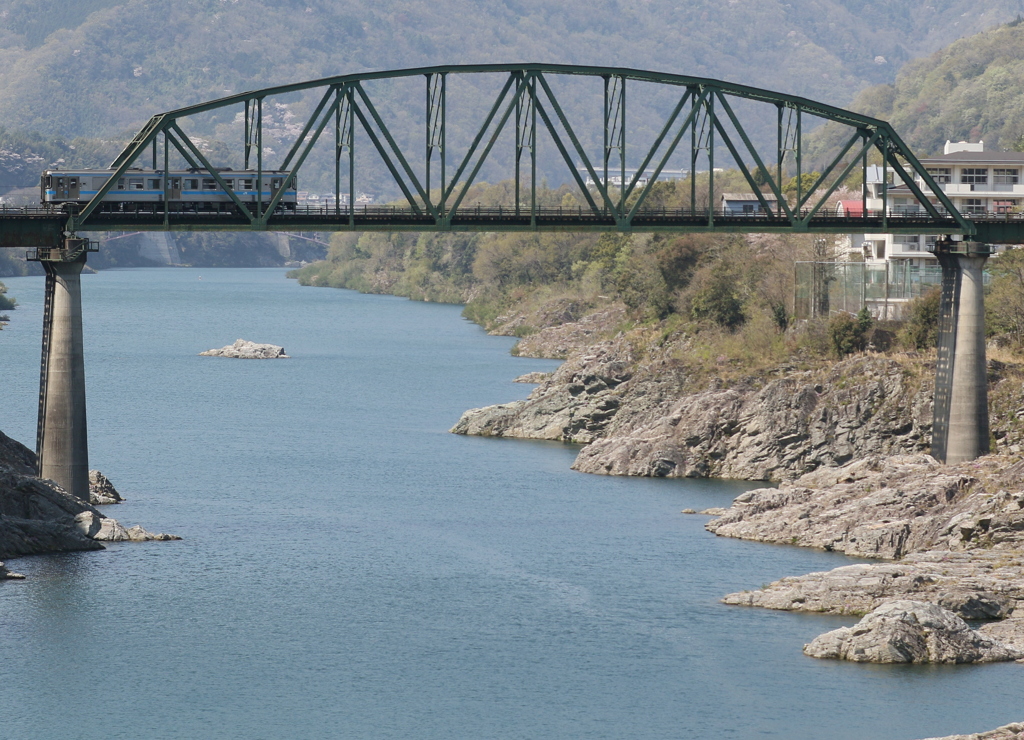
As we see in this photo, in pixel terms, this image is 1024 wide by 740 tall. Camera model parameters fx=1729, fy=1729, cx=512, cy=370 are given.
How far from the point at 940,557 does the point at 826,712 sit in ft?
56.3

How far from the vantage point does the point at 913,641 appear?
187 feet

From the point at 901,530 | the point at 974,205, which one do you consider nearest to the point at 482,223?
the point at 901,530

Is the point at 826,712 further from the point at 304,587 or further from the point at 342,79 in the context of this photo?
the point at 342,79

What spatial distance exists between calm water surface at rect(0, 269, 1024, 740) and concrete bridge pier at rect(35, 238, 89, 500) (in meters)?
4.03

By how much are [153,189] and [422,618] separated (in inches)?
1278

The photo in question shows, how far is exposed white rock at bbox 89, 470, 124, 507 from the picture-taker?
270ft

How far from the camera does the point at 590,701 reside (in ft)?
179

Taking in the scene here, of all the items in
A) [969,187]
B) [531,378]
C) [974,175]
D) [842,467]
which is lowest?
[842,467]

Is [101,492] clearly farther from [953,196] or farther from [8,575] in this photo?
[953,196]

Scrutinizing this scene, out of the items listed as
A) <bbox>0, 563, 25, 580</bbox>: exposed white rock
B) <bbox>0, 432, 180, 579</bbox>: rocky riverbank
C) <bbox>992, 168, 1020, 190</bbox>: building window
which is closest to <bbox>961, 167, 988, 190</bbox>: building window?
<bbox>992, 168, 1020, 190</bbox>: building window

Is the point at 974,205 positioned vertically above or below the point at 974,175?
Answer: below

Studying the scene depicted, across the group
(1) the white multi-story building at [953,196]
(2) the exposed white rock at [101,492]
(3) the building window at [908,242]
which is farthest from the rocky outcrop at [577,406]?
(2) the exposed white rock at [101,492]

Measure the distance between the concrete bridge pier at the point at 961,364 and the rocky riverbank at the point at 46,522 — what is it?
127 feet

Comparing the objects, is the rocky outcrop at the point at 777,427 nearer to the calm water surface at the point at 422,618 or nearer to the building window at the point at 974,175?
the calm water surface at the point at 422,618
